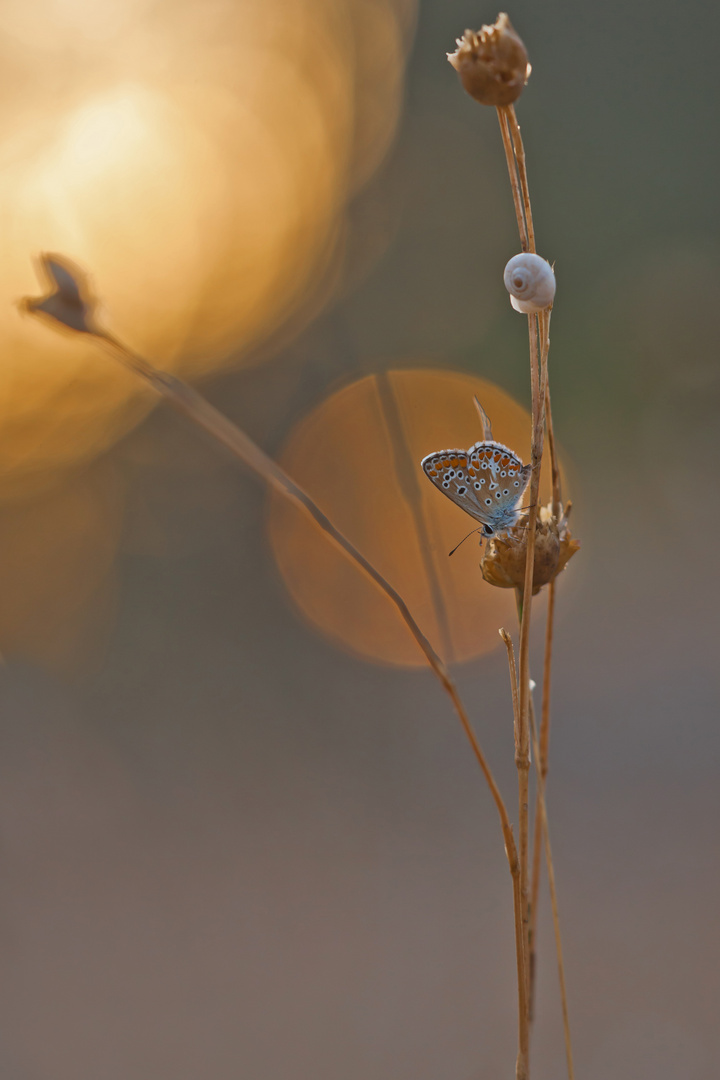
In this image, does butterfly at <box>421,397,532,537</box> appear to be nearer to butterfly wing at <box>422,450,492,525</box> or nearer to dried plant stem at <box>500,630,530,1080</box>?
butterfly wing at <box>422,450,492,525</box>

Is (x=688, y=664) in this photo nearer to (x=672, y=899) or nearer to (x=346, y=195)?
(x=672, y=899)

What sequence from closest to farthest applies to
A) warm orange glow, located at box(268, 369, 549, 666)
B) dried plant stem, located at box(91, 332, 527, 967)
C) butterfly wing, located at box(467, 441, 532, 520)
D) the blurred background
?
dried plant stem, located at box(91, 332, 527, 967) < butterfly wing, located at box(467, 441, 532, 520) < the blurred background < warm orange glow, located at box(268, 369, 549, 666)

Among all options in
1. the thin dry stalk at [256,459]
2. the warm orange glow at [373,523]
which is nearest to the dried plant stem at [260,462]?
the thin dry stalk at [256,459]

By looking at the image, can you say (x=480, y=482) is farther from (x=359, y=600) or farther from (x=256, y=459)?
(x=359, y=600)

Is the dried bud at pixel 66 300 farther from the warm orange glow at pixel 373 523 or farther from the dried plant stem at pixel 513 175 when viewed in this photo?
the warm orange glow at pixel 373 523

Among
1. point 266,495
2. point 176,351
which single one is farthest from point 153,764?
point 176,351

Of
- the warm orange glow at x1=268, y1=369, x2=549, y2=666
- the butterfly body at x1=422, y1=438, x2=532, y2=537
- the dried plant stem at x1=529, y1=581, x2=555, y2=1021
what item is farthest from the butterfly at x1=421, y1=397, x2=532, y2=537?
the warm orange glow at x1=268, y1=369, x2=549, y2=666
